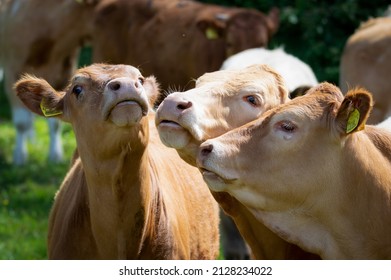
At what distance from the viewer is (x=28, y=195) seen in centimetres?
1098

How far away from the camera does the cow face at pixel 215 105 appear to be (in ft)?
17.9

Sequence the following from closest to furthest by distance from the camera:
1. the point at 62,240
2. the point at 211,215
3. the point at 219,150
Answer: the point at 219,150
the point at 62,240
the point at 211,215

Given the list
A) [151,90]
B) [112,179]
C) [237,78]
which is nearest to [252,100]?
[237,78]

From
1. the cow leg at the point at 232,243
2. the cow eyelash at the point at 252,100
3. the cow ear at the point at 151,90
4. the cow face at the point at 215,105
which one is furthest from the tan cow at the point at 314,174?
the cow leg at the point at 232,243

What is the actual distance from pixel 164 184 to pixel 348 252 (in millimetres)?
1495

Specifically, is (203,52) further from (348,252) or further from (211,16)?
(348,252)

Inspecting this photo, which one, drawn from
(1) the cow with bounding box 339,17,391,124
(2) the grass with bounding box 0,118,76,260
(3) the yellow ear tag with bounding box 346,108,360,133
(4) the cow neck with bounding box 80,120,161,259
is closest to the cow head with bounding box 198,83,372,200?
(3) the yellow ear tag with bounding box 346,108,360,133

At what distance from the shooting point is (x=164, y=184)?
6.57 metres

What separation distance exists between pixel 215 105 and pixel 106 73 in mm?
739

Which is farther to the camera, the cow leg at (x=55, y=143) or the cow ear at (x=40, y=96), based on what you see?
the cow leg at (x=55, y=143)

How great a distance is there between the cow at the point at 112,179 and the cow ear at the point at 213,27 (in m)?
5.36

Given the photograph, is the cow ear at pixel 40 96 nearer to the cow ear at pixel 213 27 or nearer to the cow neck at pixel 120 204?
the cow neck at pixel 120 204

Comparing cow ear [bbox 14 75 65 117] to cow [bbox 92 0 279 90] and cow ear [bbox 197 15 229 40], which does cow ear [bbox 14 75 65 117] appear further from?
cow ear [bbox 197 15 229 40]

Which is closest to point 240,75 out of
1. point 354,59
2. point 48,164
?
point 354,59
